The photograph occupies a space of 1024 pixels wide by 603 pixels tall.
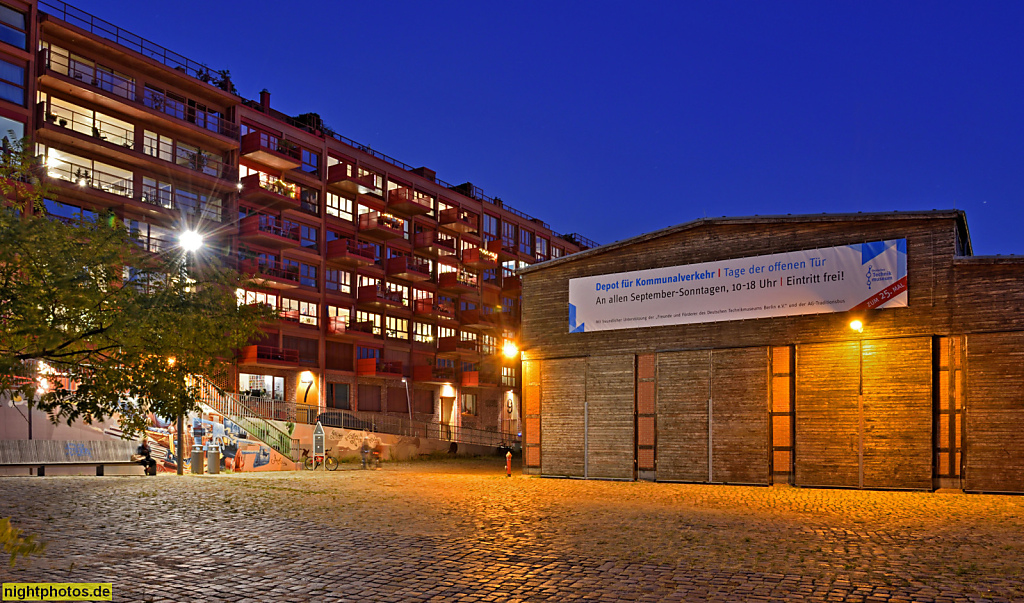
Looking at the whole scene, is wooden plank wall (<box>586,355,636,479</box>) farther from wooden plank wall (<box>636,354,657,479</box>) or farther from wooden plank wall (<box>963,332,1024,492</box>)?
wooden plank wall (<box>963,332,1024,492</box>)

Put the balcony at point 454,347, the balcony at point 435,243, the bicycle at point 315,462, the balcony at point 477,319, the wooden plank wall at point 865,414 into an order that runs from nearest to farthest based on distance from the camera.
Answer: the wooden plank wall at point 865,414 < the bicycle at point 315,462 < the balcony at point 435,243 < the balcony at point 454,347 < the balcony at point 477,319

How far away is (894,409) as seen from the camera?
2527cm

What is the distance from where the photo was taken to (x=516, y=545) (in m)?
13.0

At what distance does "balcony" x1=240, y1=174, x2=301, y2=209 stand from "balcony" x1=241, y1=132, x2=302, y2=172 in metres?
1.08

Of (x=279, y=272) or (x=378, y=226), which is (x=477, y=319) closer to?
(x=378, y=226)

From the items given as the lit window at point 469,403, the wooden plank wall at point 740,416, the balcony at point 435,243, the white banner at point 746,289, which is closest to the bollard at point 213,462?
the white banner at point 746,289

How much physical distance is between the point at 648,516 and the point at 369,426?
35.0 m

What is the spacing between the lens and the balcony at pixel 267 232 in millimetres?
47281

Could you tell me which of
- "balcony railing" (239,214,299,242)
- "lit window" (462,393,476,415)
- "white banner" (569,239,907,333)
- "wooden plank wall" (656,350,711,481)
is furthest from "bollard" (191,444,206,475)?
"lit window" (462,393,476,415)

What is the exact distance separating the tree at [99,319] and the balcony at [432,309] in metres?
48.0

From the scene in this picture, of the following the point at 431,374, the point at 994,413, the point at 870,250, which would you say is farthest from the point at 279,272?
the point at 994,413

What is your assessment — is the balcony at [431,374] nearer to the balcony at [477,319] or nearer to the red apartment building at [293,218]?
the red apartment building at [293,218]

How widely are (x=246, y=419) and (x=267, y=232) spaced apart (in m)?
15.4

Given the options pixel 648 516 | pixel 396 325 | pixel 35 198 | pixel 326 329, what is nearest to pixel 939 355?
pixel 648 516
